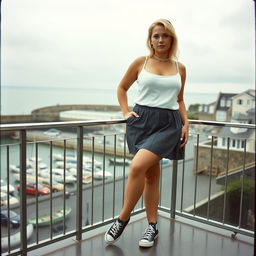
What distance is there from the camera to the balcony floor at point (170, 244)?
85.0 inches

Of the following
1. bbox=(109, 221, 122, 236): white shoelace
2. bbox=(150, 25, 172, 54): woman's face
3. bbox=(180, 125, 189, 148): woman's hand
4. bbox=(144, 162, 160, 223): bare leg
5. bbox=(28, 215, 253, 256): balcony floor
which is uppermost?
bbox=(150, 25, 172, 54): woman's face

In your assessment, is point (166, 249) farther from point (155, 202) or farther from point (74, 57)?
point (74, 57)

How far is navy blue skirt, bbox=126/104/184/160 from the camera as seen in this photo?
2.06m

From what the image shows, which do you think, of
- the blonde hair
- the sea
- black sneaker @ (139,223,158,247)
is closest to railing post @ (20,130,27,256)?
black sneaker @ (139,223,158,247)

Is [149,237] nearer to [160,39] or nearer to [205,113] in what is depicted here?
[160,39]

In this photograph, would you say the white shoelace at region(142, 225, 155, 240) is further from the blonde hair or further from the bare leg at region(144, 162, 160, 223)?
the blonde hair

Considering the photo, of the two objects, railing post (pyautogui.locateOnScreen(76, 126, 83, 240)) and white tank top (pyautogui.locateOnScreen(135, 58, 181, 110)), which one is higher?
white tank top (pyautogui.locateOnScreen(135, 58, 181, 110))

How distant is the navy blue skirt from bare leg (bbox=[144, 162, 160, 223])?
203 mm

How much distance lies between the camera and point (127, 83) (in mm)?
2232

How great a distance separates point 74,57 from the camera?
2127 centimetres

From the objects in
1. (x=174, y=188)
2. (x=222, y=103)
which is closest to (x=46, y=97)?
(x=222, y=103)

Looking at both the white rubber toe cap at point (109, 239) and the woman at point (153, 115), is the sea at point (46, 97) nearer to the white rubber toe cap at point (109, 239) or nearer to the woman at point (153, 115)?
the woman at point (153, 115)

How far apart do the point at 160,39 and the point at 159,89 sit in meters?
0.34

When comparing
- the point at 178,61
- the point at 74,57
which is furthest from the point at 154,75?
the point at 74,57
